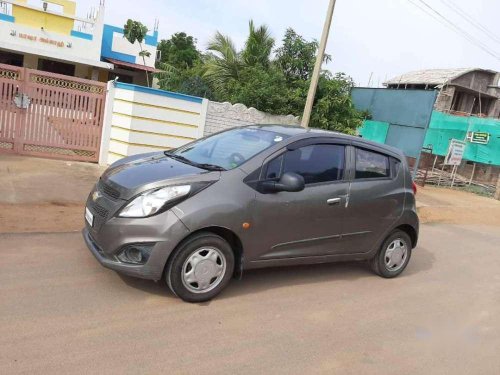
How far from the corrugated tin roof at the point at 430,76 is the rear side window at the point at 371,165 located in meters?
22.0

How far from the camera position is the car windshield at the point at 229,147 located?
15.7 feet

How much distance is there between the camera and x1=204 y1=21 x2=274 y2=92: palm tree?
15.3m

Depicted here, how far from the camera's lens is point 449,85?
25938 millimetres

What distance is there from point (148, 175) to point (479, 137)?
1709 cm

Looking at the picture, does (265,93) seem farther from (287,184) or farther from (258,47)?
(287,184)

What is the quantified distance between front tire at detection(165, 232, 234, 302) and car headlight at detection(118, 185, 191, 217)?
38cm

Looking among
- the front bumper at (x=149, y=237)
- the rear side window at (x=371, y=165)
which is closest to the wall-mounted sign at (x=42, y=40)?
the rear side window at (x=371, y=165)

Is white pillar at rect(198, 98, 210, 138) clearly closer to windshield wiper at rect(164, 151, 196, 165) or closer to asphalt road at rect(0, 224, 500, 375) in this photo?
asphalt road at rect(0, 224, 500, 375)

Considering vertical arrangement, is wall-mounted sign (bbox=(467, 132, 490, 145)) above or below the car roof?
above

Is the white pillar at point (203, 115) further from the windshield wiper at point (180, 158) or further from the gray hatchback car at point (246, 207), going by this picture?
the windshield wiper at point (180, 158)

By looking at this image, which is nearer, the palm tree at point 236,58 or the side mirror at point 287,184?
the side mirror at point 287,184

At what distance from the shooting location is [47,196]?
7.26 metres

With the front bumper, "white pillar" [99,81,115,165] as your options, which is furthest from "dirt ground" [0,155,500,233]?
the front bumper

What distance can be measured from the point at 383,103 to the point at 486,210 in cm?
499
